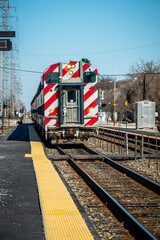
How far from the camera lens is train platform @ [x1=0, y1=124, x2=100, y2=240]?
4.94m

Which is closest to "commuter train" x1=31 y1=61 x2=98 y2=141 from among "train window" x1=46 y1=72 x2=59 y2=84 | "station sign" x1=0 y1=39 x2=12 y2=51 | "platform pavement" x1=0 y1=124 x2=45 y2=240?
"train window" x1=46 y1=72 x2=59 y2=84

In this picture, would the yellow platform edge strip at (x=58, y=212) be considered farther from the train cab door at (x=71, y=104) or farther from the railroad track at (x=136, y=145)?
the train cab door at (x=71, y=104)

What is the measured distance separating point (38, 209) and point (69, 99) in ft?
32.0

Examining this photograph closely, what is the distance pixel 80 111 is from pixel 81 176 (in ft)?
18.2

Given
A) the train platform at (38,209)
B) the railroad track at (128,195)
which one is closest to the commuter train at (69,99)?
the railroad track at (128,195)

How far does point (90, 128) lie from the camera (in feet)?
51.5

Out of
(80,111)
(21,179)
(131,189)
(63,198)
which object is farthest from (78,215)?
(80,111)

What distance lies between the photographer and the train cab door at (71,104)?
1546 cm

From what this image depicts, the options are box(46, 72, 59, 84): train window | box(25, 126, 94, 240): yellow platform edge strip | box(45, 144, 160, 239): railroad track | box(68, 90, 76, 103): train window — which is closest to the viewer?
box(25, 126, 94, 240): yellow platform edge strip

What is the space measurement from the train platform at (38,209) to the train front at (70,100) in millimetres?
5172

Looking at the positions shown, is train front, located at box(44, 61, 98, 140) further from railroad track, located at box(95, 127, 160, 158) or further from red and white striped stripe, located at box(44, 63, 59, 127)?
railroad track, located at box(95, 127, 160, 158)

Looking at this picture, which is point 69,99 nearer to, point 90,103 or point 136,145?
point 90,103

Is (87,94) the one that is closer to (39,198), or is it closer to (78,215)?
(39,198)

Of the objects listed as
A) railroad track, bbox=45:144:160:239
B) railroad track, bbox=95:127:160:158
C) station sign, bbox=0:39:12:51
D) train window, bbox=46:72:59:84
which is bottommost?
railroad track, bbox=45:144:160:239
